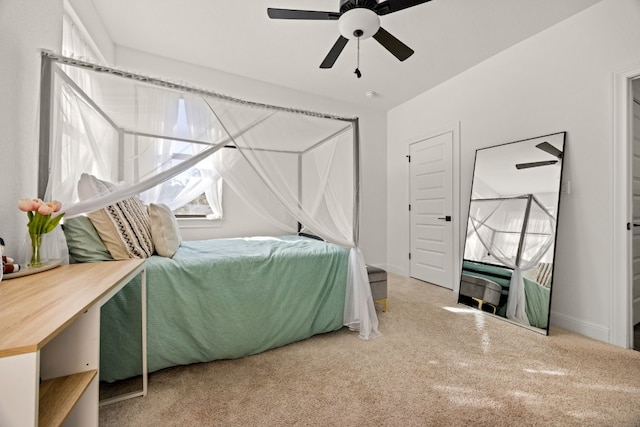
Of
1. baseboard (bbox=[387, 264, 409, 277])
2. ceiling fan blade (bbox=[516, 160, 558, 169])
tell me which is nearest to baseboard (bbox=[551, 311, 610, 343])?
ceiling fan blade (bbox=[516, 160, 558, 169])

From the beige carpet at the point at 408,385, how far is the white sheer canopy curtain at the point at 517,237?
408mm

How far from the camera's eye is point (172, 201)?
231 cm

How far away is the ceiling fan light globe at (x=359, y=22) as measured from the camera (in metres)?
1.71

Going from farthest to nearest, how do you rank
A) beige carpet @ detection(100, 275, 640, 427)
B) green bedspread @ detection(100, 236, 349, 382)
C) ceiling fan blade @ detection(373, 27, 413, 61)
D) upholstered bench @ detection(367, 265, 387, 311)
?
1. upholstered bench @ detection(367, 265, 387, 311)
2. ceiling fan blade @ detection(373, 27, 413, 61)
3. green bedspread @ detection(100, 236, 349, 382)
4. beige carpet @ detection(100, 275, 640, 427)

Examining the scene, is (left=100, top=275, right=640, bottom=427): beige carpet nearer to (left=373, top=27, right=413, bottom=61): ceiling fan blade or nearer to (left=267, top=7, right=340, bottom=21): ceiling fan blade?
(left=373, top=27, right=413, bottom=61): ceiling fan blade

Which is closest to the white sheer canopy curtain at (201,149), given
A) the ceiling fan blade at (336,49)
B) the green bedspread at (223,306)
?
the green bedspread at (223,306)

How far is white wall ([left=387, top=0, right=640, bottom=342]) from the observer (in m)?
2.13

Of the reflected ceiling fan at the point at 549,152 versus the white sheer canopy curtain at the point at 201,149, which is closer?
the white sheer canopy curtain at the point at 201,149

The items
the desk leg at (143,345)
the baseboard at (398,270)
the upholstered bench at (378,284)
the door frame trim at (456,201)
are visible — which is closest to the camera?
the desk leg at (143,345)

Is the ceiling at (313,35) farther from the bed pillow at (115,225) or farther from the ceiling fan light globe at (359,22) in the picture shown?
the bed pillow at (115,225)

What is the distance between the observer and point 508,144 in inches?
110

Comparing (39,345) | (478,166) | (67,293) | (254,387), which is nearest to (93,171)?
(67,293)

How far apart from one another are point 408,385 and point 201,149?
6.39 ft

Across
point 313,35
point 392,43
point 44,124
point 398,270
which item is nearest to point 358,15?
point 392,43
